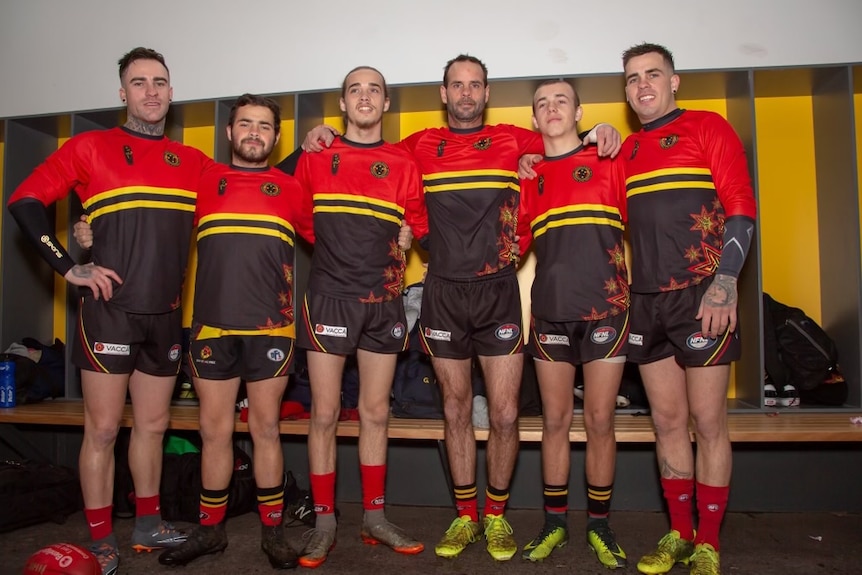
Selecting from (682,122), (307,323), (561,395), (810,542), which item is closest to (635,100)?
(682,122)

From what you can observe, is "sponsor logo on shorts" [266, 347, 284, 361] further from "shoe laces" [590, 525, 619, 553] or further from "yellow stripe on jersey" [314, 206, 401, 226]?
"shoe laces" [590, 525, 619, 553]

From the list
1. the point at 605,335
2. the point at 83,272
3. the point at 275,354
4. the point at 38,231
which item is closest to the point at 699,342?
the point at 605,335

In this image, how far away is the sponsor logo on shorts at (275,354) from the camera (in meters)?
2.48

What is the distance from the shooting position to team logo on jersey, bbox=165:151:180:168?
8.60 ft

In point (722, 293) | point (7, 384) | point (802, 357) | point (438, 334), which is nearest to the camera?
point (722, 293)

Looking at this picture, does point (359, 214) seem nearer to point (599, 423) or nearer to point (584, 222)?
point (584, 222)

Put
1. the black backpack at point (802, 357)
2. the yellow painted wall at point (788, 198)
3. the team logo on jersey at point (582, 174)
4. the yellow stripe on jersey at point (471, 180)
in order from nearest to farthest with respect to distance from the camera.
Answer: the team logo on jersey at point (582, 174) → the yellow stripe on jersey at point (471, 180) → the black backpack at point (802, 357) → the yellow painted wall at point (788, 198)

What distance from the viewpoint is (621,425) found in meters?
2.95

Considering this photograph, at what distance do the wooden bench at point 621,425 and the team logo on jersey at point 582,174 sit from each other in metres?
1.05

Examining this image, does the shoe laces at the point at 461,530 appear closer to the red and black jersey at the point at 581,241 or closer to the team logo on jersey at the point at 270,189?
the red and black jersey at the point at 581,241

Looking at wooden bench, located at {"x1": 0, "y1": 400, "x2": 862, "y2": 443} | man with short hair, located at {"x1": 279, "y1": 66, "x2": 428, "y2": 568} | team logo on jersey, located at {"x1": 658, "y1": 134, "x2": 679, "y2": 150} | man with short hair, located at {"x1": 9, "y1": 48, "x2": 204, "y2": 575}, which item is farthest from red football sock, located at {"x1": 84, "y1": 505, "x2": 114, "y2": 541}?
team logo on jersey, located at {"x1": 658, "y1": 134, "x2": 679, "y2": 150}

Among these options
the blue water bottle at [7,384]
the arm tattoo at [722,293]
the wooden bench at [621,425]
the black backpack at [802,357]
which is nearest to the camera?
the arm tattoo at [722,293]

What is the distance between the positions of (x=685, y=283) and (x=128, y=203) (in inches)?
80.6

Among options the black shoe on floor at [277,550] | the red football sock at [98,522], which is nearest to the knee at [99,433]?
the red football sock at [98,522]
